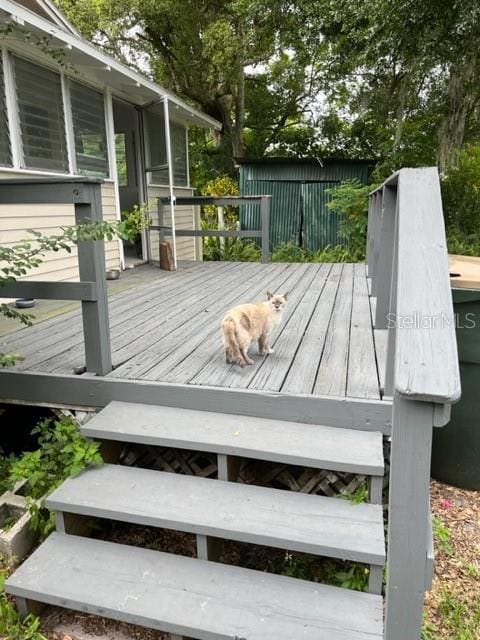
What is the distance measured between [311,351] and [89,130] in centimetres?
448

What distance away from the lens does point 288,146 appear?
14.7 metres

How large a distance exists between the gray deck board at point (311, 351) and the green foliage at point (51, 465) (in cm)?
94

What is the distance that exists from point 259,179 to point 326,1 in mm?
3532

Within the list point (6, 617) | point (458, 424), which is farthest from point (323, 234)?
point (6, 617)

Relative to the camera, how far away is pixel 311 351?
2.79m

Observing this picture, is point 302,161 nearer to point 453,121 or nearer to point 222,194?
point 222,194

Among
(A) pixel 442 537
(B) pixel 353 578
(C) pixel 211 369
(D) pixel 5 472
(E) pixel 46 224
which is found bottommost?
(A) pixel 442 537

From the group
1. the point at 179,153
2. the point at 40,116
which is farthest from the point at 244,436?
the point at 179,153

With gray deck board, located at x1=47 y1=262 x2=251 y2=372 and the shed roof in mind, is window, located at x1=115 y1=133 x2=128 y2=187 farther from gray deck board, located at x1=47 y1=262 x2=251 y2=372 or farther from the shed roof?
gray deck board, located at x1=47 y1=262 x2=251 y2=372

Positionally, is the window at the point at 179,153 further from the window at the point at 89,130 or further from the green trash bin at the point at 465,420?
the green trash bin at the point at 465,420

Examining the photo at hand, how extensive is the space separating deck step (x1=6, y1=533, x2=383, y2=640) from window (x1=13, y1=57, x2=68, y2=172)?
403 centimetres

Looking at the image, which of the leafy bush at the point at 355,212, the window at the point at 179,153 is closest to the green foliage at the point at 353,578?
the leafy bush at the point at 355,212

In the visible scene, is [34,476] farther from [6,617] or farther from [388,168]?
[388,168]

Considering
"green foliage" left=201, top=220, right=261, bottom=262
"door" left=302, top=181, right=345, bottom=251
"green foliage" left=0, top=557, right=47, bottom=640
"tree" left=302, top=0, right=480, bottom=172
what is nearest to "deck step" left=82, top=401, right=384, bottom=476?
"green foliage" left=0, top=557, right=47, bottom=640
